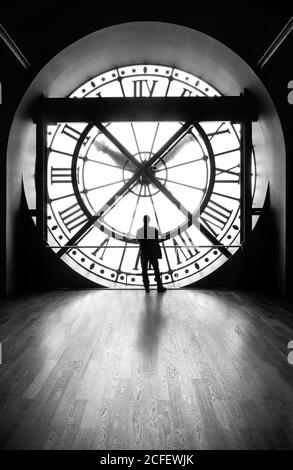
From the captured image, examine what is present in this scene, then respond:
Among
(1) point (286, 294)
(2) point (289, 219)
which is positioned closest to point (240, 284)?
(1) point (286, 294)

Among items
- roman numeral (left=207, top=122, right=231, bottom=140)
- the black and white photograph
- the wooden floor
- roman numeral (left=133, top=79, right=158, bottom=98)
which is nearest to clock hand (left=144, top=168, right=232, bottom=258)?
the black and white photograph

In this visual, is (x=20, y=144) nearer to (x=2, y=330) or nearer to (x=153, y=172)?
(x=153, y=172)

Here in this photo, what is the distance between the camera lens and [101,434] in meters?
1.58

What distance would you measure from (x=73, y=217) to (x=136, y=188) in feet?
2.96

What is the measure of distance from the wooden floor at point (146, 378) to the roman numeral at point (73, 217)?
172cm

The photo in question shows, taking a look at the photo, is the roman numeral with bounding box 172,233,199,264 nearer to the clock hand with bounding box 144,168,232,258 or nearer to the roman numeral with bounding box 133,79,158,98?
the clock hand with bounding box 144,168,232,258

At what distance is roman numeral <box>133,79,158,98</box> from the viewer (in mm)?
5504

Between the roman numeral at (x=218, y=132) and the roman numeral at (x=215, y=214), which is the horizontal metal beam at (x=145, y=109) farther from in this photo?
the roman numeral at (x=215, y=214)

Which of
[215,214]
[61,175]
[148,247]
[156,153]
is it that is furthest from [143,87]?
[148,247]

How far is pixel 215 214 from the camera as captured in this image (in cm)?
552

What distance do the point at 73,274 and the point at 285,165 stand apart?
2.69m

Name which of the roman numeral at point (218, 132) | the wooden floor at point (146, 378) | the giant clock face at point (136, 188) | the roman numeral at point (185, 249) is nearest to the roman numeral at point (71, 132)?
the giant clock face at point (136, 188)

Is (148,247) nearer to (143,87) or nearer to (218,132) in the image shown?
(218,132)

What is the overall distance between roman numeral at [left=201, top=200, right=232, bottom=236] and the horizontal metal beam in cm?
109
